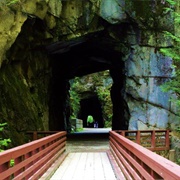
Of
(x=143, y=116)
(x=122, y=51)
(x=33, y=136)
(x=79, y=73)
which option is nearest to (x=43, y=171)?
(x=33, y=136)

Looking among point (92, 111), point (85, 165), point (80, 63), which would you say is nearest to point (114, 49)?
point (80, 63)

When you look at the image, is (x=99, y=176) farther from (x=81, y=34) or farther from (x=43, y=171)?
(x=81, y=34)

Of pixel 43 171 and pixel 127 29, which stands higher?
pixel 127 29

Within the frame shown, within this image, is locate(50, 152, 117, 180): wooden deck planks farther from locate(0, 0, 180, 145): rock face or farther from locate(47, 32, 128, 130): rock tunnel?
locate(47, 32, 128, 130): rock tunnel

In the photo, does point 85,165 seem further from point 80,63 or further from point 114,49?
point 80,63

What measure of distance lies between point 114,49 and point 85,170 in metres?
11.6

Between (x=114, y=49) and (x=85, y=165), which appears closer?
(x=85, y=165)

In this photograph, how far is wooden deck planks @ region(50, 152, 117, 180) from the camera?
22.8 feet

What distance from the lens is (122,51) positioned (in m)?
17.8

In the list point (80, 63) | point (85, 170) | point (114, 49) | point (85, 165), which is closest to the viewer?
point (85, 170)

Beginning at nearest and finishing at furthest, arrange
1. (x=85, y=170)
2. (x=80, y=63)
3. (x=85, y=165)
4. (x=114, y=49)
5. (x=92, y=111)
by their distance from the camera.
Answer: (x=85, y=170)
(x=85, y=165)
(x=114, y=49)
(x=80, y=63)
(x=92, y=111)

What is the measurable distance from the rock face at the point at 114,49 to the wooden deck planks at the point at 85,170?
17.0 ft

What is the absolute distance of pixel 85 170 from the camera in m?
7.90

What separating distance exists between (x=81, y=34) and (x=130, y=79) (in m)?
3.96
